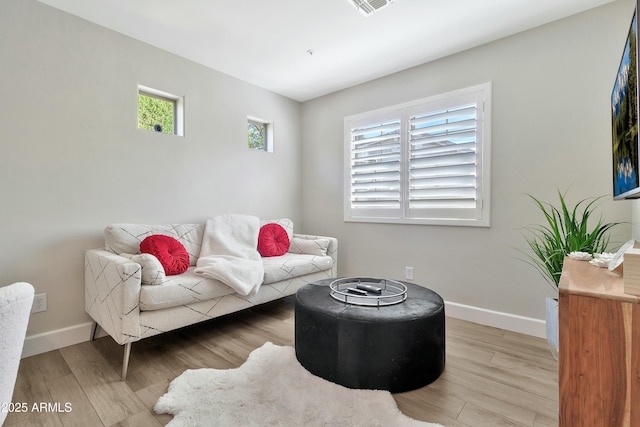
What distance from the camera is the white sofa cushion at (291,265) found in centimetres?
259

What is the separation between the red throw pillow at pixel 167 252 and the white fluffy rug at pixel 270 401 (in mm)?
773

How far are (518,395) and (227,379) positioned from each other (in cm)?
161

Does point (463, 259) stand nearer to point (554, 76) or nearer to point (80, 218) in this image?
point (554, 76)

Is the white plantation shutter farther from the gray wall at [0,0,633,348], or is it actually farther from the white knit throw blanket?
the white knit throw blanket

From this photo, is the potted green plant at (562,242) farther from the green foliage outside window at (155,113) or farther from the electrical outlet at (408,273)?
the green foliage outside window at (155,113)

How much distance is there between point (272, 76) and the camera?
10.8ft

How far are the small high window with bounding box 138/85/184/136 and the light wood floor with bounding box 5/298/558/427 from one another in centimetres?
185

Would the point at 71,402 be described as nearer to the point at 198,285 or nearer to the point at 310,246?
the point at 198,285

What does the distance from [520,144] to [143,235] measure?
125 inches

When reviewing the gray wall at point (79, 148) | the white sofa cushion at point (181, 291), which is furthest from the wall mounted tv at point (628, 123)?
the gray wall at point (79, 148)

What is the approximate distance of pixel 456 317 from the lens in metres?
2.77

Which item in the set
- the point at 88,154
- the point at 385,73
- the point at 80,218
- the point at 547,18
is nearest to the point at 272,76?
Answer: the point at 385,73

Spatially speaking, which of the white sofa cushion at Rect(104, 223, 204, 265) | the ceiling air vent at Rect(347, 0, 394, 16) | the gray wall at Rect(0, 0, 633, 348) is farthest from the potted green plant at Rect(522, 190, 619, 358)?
the white sofa cushion at Rect(104, 223, 204, 265)

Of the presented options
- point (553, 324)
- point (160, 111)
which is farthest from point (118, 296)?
point (553, 324)
